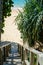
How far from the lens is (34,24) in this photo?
31.1 ft

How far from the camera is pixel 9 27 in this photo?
34531mm

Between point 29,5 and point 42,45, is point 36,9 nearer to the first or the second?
point 29,5

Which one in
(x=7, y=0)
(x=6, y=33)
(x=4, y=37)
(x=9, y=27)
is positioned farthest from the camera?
(x=9, y=27)

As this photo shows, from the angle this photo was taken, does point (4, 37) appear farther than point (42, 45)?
Yes

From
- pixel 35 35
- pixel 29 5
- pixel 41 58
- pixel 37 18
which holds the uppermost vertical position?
pixel 29 5

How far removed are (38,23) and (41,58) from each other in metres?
7.13

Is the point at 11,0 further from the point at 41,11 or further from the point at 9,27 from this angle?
the point at 9,27

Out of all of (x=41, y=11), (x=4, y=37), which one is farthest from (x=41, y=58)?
(x=4, y=37)

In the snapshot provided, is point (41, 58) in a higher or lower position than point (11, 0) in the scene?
lower

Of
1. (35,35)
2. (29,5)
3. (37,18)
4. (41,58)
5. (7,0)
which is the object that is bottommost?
(41,58)

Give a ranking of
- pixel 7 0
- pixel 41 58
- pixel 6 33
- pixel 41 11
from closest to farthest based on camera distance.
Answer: pixel 41 58 < pixel 41 11 < pixel 7 0 < pixel 6 33

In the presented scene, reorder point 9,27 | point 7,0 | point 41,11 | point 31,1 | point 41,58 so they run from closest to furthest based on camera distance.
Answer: point 41,58, point 41,11, point 31,1, point 7,0, point 9,27

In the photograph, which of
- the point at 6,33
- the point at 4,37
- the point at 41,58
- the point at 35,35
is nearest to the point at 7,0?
the point at 35,35

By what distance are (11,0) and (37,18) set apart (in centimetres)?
607
